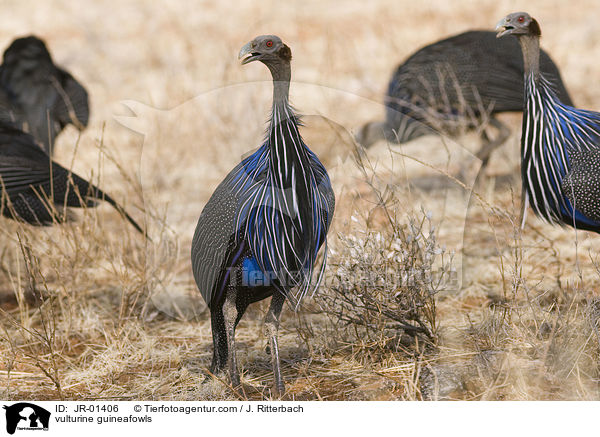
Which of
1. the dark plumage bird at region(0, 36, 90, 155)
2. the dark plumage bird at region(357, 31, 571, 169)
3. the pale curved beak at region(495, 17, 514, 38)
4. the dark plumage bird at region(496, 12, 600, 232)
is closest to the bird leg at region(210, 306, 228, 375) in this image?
the dark plumage bird at region(496, 12, 600, 232)

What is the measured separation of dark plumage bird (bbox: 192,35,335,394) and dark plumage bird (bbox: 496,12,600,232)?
99cm

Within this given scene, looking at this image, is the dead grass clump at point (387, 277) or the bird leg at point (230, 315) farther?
the dead grass clump at point (387, 277)

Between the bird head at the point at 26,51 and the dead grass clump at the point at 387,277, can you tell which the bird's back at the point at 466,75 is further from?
the bird head at the point at 26,51

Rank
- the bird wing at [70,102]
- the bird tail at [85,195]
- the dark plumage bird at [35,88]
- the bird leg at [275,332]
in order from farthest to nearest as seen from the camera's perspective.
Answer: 1. the bird wing at [70,102]
2. the dark plumage bird at [35,88]
3. the bird tail at [85,195]
4. the bird leg at [275,332]

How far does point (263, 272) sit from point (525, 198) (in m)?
1.28

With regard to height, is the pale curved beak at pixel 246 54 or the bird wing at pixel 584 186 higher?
the pale curved beak at pixel 246 54


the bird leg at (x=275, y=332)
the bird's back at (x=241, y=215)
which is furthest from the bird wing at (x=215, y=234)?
the bird leg at (x=275, y=332)

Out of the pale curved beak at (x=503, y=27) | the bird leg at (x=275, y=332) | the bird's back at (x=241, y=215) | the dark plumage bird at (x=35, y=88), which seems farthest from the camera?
the dark plumage bird at (x=35, y=88)

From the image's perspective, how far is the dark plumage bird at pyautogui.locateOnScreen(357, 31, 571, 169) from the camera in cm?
448

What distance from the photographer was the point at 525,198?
10.2ft

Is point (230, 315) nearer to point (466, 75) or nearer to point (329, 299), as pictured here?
point (329, 299)

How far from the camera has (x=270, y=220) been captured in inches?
95.9

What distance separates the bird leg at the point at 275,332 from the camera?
2.58 metres

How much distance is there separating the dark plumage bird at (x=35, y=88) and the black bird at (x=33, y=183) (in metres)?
1.26
